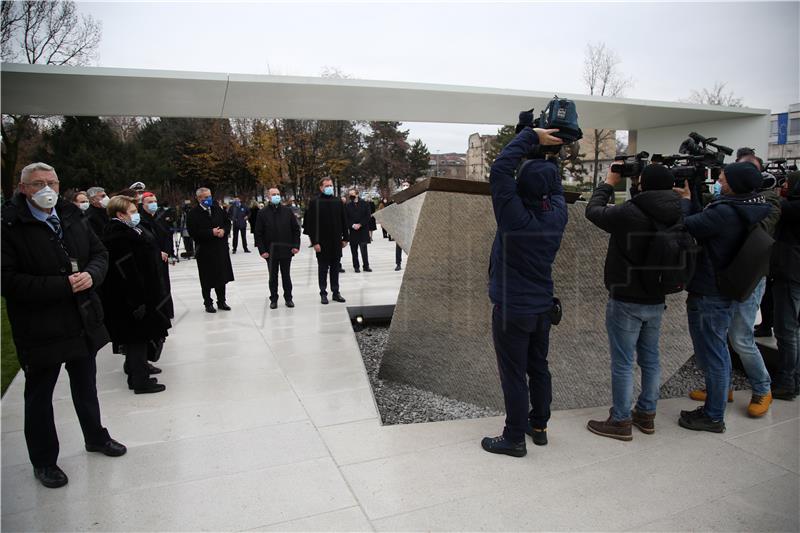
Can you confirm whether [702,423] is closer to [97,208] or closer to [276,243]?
[276,243]

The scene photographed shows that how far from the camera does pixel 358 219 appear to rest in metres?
11.5

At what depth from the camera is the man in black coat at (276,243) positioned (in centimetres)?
787

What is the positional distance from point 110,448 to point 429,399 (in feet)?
8.07

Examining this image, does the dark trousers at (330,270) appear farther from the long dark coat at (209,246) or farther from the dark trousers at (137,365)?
the dark trousers at (137,365)

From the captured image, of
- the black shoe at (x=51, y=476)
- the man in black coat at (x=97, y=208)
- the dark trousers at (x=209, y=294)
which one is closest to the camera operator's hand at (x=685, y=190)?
the black shoe at (x=51, y=476)

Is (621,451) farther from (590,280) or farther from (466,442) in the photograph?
(590,280)

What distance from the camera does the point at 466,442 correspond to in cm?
358

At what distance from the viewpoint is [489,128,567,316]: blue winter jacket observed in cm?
308

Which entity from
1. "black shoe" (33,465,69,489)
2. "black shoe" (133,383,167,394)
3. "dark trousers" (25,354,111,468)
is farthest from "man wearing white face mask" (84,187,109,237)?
"black shoe" (33,465,69,489)

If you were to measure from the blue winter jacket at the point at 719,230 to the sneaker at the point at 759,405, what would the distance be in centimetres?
102

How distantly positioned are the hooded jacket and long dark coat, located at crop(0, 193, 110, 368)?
3356 mm

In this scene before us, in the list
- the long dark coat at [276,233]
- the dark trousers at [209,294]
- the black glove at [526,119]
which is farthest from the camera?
the long dark coat at [276,233]

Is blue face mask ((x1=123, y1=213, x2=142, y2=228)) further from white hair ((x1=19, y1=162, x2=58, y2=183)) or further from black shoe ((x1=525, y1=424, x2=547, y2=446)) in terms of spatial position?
black shoe ((x1=525, y1=424, x2=547, y2=446))

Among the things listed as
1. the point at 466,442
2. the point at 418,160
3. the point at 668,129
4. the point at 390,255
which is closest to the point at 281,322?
the point at 466,442
